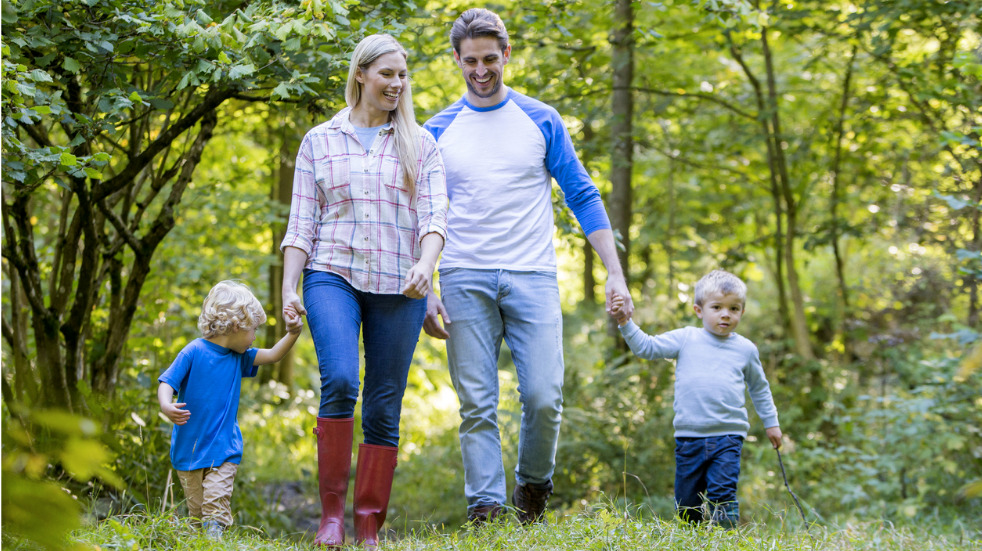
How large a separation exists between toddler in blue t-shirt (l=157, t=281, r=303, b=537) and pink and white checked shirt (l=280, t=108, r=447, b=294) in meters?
0.35

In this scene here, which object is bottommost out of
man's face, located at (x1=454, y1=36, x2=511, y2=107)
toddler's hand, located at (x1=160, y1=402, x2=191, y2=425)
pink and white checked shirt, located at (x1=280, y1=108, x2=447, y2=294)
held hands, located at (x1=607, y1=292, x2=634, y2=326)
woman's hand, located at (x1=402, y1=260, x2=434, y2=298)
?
toddler's hand, located at (x1=160, y1=402, x2=191, y2=425)

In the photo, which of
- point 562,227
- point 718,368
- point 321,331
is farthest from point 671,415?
point 321,331

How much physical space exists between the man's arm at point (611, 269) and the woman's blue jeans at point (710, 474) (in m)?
0.65

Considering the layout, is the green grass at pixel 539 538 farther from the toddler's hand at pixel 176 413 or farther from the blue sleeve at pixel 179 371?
the blue sleeve at pixel 179 371

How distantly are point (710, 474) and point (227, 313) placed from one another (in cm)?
205

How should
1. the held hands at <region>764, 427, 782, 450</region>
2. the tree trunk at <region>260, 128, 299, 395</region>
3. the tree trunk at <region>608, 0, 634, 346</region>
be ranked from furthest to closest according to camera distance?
the tree trunk at <region>260, 128, 299, 395</region>
the tree trunk at <region>608, 0, 634, 346</region>
the held hands at <region>764, 427, 782, 450</region>

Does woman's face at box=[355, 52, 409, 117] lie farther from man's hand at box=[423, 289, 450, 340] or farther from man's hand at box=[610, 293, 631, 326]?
man's hand at box=[610, 293, 631, 326]

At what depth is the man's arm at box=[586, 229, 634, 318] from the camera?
3.18 metres

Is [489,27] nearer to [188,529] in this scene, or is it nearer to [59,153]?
[59,153]

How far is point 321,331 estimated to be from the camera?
108 inches

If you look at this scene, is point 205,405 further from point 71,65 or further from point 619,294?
point 619,294

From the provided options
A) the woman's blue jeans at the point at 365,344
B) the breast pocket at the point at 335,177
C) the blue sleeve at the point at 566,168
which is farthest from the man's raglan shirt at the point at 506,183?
the breast pocket at the point at 335,177

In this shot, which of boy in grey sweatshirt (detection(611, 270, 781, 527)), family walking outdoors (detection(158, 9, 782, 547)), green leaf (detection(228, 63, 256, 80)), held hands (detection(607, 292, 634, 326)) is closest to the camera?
family walking outdoors (detection(158, 9, 782, 547))

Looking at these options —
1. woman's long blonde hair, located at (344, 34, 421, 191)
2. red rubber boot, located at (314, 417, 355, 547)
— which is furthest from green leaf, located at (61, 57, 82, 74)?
red rubber boot, located at (314, 417, 355, 547)
